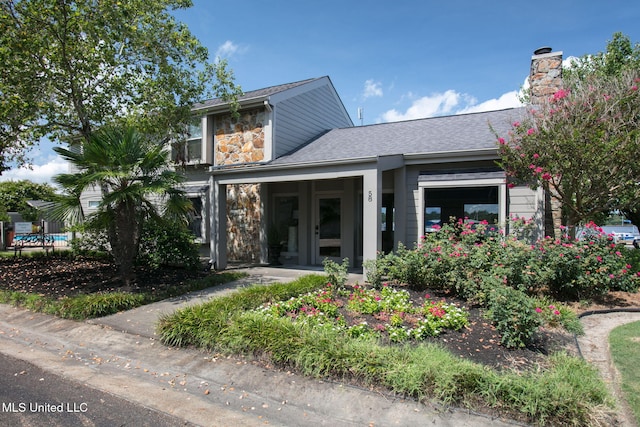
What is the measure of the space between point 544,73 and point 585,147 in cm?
400

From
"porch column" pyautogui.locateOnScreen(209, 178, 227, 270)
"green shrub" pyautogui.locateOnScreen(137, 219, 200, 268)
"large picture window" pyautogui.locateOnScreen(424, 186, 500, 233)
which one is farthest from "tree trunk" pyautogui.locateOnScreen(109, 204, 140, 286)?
"large picture window" pyautogui.locateOnScreen(424, 186, 500, 233)

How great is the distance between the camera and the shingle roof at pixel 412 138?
8.92 m

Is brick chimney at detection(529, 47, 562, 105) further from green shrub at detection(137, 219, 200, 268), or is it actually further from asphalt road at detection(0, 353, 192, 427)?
asphalt road at detection(0, 353, 192, 427)

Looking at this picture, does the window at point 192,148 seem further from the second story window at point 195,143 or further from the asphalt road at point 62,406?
the asphalt road at point 62,406

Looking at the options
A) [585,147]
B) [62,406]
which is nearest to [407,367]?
[62,406]

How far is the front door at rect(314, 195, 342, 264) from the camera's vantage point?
11047 mm

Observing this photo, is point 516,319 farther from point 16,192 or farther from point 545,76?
point 16,192

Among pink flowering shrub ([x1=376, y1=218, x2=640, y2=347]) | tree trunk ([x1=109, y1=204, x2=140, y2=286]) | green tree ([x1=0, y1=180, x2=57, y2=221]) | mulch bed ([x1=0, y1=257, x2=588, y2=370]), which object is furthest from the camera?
green tree ([x1=0, y1=180, x2=57, y2=221])

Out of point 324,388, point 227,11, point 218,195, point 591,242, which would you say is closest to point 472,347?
point 324,388

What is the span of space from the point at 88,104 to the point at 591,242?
36.9 ft

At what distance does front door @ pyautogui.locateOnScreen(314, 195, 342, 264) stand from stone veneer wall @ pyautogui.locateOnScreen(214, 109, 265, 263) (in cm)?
201

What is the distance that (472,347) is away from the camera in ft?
14.0

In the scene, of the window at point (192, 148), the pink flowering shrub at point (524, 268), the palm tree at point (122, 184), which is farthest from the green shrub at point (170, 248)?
the pink flowering shrub at point (524, 268)

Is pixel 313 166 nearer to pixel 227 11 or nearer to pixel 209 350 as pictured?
pixel 227 11
